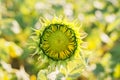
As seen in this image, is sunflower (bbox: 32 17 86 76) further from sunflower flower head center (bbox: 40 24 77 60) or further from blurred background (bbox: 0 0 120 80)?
blurred background (bbox: 0 0 120 80)

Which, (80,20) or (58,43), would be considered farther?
(80,20)

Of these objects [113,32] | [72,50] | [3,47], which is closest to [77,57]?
[72,50]

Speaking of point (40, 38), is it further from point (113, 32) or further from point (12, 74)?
point (113, 32)

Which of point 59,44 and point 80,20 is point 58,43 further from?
point 80,20

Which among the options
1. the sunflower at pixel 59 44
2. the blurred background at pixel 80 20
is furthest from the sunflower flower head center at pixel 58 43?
the blurred background at pixel 80 20

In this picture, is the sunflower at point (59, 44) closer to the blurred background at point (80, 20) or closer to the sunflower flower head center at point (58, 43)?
the sunflower flower head center at point (58, 43)

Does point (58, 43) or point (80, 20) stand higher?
point (80, 20)

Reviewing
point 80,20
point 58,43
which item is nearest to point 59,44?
point 58,43
